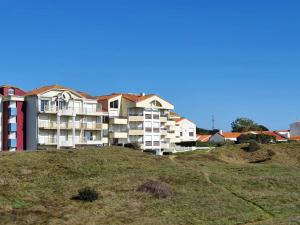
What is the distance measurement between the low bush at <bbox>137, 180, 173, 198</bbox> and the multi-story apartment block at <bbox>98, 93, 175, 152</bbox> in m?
52.2

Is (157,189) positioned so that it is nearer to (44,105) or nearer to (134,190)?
(134,190)

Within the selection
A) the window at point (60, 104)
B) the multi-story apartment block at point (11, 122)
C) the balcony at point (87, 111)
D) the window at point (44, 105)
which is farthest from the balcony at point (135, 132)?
the multi-story apartment block at point (11, 122)

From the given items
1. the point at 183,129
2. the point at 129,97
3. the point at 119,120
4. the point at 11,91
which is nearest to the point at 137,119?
the point at 119,120

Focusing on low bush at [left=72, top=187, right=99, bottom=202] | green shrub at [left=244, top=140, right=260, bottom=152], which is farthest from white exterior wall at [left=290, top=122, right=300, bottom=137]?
low bush at [left=72, top=187, right=99, bottom=202]

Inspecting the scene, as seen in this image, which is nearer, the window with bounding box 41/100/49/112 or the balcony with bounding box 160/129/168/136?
the window with bounding box 41/100/49/112

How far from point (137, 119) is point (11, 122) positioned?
1302 inches

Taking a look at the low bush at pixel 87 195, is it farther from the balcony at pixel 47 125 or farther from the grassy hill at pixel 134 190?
the balcony at pixel 47 125

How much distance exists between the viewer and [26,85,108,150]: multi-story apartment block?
89.2 meters

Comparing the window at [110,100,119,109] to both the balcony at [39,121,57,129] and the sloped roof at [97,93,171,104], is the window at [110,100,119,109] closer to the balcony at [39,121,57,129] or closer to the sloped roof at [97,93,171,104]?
the sloped roof at [97,93,171,104]

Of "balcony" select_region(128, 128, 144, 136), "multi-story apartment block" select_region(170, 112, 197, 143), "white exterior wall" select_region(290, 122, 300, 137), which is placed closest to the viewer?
"balcony" select_region(128, 128, 144, 136)

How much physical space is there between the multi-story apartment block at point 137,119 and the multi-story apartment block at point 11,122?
23682 mm

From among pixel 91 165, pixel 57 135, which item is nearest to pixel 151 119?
pixel 57 135

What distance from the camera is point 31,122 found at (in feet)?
294

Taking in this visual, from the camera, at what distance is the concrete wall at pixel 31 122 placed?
8888cm
